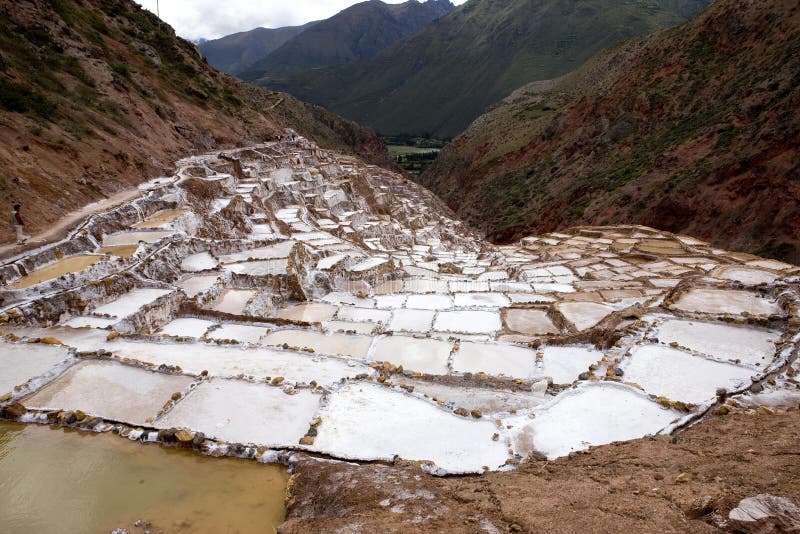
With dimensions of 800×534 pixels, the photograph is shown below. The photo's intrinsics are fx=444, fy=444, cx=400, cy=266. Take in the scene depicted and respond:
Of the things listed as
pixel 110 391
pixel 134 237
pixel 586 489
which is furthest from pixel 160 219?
pixel 586 489

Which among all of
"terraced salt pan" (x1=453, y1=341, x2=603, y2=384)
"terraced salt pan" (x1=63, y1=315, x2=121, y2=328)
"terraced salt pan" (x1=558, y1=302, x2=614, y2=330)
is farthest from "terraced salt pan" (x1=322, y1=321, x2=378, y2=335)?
"terraced salt pan" (x1=558, y1=302, x2=614, y2=330)

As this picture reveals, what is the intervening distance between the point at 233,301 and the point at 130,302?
2.24 metres

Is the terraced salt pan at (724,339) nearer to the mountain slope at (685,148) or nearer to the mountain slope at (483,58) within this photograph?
the mountain slope at (685,148)

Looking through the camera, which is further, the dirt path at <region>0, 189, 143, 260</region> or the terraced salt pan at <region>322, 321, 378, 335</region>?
the terraced salt pan at <region>322, 321, 378, 335</region>

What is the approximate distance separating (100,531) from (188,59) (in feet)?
138

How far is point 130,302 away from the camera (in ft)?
31.3

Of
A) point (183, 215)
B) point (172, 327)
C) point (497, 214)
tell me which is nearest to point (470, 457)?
point (172, 327)

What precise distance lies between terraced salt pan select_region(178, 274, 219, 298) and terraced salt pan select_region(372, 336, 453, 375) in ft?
16.1

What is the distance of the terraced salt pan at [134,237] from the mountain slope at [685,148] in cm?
3003

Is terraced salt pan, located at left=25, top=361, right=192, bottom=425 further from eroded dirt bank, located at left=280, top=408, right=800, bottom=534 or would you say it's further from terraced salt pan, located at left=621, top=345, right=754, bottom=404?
terraced salt pan, located at left=621, top=345, right=754, bottom=404

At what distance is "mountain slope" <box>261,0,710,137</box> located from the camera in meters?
119

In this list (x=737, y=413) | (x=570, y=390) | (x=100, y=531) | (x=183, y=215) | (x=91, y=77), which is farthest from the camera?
(x=91, y=77)

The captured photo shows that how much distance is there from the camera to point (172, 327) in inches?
372

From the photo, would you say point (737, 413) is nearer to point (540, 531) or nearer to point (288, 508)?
point (540, 531)
